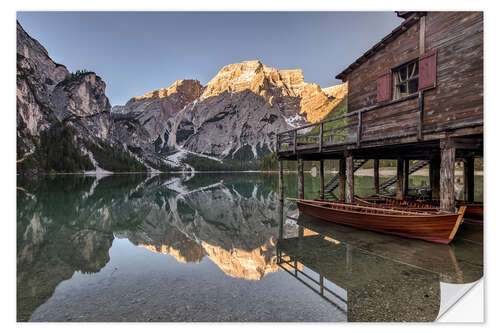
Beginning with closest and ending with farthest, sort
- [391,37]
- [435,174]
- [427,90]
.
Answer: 1. [427,90]
2. [391,37]
3. [435,174]

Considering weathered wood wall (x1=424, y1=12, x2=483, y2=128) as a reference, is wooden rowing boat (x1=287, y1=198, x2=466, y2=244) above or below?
below

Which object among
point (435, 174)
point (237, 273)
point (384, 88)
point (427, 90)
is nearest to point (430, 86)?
point (427, 90)

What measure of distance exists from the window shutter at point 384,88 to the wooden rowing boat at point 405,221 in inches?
220

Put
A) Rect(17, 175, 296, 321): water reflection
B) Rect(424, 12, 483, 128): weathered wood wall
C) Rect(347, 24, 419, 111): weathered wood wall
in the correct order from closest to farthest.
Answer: Rect(17, 175, 296, 321): water reflection < Rect(424, 12, 483, 128): weathered wood wall < Rect(347, 24, 419, 111): weathered wood wall

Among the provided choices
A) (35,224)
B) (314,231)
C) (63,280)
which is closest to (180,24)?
(63,280)

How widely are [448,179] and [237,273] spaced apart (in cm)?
827

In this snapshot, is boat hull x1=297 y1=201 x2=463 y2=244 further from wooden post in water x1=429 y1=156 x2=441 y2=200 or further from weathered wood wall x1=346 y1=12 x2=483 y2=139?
wooden post in water x1=429 y1=156 x2=441 y2=200

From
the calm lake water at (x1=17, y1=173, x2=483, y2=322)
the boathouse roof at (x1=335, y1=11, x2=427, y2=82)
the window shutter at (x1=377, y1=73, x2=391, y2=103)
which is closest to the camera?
the calm lake water at (x1=17, y1=173, x2=483, y2=322)

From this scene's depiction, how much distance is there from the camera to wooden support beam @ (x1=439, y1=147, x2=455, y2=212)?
948 centimetres

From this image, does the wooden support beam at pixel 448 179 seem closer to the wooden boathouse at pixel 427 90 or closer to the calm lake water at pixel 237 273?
the wooden boathouse at pixel 427 90

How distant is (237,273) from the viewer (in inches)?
300

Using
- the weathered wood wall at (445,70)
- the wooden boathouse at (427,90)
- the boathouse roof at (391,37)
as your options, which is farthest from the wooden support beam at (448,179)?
the boathouse roof at (391,37)

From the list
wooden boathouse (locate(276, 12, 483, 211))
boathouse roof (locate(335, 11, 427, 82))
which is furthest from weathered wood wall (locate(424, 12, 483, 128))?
boathouse roof (locate(335, 11, 427, 82))

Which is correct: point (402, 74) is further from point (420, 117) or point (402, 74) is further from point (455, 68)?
point (420, 117)
